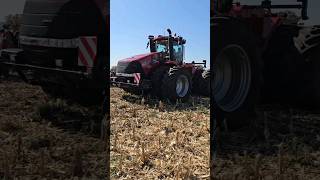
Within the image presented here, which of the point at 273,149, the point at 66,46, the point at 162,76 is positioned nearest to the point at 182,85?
the point at 162,76

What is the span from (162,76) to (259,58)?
2.75 meters

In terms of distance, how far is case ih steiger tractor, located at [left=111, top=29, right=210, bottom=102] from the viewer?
290 inches

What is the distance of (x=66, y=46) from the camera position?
19.7 ft

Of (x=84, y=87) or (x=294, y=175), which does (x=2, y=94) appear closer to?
(x=84, y=87)

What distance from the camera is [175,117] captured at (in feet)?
19.7

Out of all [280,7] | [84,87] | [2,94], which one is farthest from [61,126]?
[280,7]

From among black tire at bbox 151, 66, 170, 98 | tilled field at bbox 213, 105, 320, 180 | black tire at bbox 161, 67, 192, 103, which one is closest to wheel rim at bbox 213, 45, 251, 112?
tilled field at bbox 213, 105, 320, 180

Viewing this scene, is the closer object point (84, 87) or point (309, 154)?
point (309, 154)

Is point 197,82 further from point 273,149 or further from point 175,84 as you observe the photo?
point 273,149

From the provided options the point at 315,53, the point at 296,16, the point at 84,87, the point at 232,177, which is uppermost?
the point at 296,16

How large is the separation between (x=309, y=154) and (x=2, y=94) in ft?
17.1

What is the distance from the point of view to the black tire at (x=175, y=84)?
729 cm

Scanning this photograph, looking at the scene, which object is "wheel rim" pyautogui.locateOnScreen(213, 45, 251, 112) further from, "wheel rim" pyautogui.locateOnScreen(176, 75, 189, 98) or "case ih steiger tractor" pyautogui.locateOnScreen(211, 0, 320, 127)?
"wheel rim" pyautogui.locateOnScreen(176, 75, 189, 98)

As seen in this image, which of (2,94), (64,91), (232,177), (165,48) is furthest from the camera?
(165,48)
